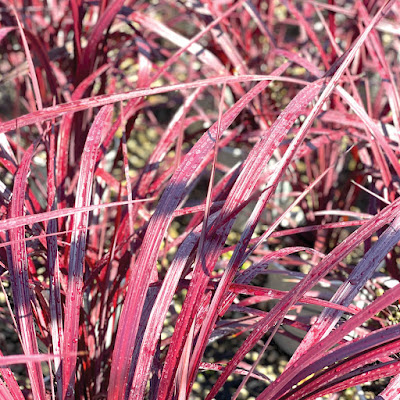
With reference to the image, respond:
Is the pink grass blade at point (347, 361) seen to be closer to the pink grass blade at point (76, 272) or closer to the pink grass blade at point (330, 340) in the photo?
the pink grass blade at point (330, 340)

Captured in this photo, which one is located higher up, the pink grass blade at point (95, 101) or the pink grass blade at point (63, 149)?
the pink grass blade at point (95, 101)

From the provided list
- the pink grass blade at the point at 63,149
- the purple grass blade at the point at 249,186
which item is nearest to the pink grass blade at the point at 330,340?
the purple grass blade at the point at 249,186

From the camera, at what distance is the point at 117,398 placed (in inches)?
27.4

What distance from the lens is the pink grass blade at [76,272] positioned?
0.73m

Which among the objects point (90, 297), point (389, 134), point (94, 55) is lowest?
point (90, 297)

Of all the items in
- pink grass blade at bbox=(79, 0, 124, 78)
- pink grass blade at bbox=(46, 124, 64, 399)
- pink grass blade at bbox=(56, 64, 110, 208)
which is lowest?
pink grass blade at bbox=(46, 124, 64, 399)

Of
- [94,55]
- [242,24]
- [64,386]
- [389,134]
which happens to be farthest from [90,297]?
[242,24]

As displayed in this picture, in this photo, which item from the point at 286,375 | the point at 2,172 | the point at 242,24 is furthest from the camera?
the point at 242,24

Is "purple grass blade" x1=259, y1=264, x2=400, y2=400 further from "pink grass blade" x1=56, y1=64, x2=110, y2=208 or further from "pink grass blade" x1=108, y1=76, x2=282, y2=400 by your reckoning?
"pink grass blade" x1=56, y1=64, x2=110, y2=208

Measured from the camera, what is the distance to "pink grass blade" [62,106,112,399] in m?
0.73

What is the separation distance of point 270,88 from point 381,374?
1116mm

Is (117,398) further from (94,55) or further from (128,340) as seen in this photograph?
(94,55)

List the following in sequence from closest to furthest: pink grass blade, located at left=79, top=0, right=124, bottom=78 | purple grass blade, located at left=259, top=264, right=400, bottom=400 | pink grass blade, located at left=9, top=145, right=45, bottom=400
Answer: purple grass blade, located at left=259, top=264, right=400, bottom=400 < pink grass blade, located at left=9, top=145, right=45, bottom=400 < pink grass blade, located at left=79, top=0, right=124, bottom=78

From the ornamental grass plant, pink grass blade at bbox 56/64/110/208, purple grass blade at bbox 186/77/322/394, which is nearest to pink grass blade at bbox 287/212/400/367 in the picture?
the ornamental grass plant
